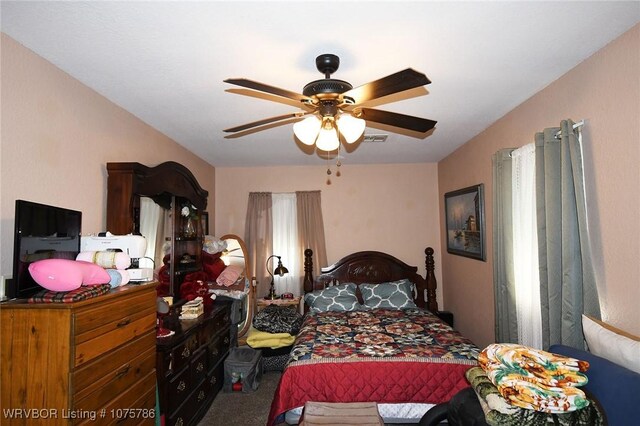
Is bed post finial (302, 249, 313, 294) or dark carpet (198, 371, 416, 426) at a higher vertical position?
bed post finial (302, 249, 313, 294)

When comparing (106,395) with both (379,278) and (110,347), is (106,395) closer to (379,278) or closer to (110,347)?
(110,347)

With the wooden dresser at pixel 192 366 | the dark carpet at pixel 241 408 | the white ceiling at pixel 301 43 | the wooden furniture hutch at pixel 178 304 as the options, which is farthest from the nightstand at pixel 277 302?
the white ceiling at pixel 301 43

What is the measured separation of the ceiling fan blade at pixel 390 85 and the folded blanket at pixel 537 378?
126 cm

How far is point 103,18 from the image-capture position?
151 centimetres

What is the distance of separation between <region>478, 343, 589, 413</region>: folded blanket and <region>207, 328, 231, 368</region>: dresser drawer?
2441 mm

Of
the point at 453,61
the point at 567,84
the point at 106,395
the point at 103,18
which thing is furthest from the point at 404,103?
the point at 106,395

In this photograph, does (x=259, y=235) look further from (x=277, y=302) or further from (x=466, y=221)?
(x=466, y=221)

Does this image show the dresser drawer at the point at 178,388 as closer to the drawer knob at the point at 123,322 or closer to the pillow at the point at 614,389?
the drawer knob at the point at 123,322

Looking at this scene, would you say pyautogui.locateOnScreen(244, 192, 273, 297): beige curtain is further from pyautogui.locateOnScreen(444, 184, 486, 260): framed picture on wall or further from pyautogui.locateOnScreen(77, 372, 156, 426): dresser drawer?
pyautogui.locateOnScreen(77, 372, 156, 426): dresser drawer

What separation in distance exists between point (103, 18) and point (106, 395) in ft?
5.60

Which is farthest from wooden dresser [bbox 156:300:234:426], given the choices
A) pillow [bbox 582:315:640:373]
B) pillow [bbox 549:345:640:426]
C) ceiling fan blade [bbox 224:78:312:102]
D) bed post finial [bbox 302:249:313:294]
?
pillow [bbox 582:315:640:373]

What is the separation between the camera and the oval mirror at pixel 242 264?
4.27 m

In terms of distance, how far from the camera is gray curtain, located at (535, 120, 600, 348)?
75.9 inches

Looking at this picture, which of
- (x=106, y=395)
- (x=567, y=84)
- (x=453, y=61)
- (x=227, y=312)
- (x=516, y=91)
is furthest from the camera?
(x=227, y=312)
